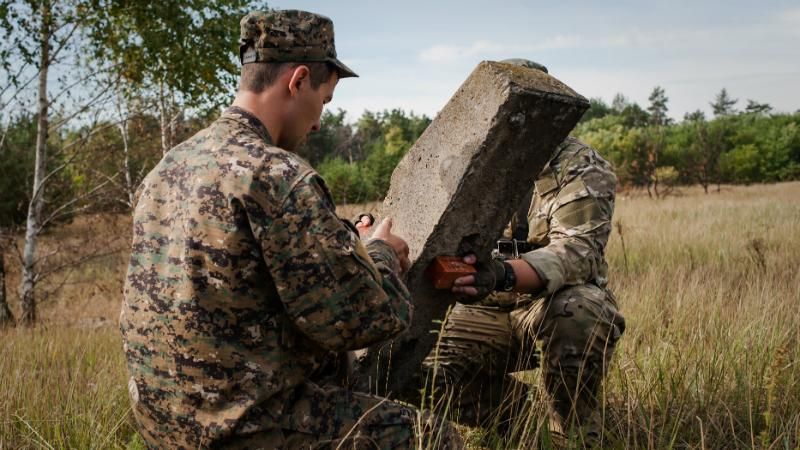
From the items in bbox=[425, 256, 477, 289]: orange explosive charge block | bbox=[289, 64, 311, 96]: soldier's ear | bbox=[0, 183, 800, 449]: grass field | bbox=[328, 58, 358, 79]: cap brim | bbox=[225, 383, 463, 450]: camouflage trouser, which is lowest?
bbox=[0, 183, 800, 449]: grass field

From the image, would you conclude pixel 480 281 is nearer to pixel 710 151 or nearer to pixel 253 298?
pixel 253 298

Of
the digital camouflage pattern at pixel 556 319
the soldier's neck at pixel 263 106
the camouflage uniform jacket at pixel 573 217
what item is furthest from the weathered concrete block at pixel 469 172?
the soldier's neck at pixel 263 106

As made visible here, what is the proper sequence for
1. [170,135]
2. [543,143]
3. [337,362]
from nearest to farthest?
[337,362] → [543,143] → [170,135]

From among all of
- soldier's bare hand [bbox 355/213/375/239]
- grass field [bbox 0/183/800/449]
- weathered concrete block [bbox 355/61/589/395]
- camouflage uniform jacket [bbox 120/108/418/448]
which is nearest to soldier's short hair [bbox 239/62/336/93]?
camouflage uniform jacket [bbox 120/108/418/448]

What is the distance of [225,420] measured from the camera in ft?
5.90

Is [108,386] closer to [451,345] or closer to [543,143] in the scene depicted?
[451,345]

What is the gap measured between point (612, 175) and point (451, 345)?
1176 mm

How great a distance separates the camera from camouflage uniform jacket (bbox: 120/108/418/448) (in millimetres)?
1757

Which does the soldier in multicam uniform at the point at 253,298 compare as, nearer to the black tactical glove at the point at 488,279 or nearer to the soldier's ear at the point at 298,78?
the soldier's ear at the point at 298,78

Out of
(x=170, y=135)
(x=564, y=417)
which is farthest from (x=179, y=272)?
(x=170, y=135)

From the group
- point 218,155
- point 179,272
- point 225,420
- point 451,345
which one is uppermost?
point 218,155

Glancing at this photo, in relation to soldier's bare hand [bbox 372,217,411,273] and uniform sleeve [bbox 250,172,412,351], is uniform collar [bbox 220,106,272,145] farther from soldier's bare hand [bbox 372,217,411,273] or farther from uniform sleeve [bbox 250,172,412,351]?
soldier's bare hand [bbox 372,217,411,273]

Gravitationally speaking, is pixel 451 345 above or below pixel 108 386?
above

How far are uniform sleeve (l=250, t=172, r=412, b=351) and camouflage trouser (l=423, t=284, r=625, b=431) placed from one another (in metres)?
0.79
